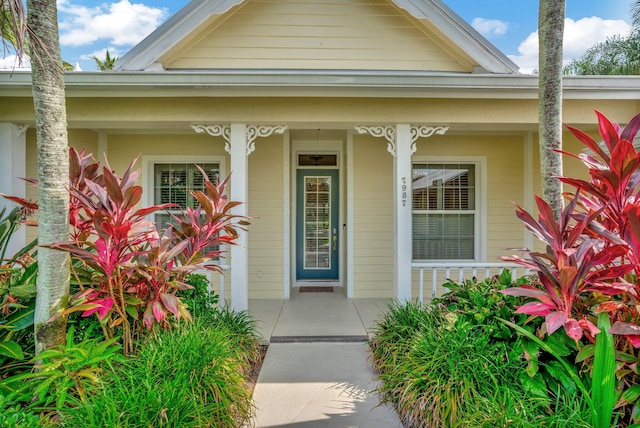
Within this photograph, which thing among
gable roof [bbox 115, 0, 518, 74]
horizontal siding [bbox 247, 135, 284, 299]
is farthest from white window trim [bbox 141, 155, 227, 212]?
gable roof [bbox 115, 0, 518, 74]

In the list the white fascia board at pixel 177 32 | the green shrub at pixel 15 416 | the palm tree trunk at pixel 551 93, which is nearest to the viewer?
the green shrub at pixel 15 416

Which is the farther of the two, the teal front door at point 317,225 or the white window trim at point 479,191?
the teal front door at point 317,225

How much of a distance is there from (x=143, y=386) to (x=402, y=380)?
179 cm

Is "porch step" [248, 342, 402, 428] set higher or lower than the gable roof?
lower

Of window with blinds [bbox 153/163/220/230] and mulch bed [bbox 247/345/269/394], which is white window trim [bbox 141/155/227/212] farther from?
mulch bed [bbox 247/345/269/394]

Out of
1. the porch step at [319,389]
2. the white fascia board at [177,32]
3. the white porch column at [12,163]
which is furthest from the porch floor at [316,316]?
the white fascia board at [177,32]

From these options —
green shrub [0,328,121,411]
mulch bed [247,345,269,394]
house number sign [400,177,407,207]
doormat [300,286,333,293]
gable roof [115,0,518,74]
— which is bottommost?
mulch bed [247,345,269,394]

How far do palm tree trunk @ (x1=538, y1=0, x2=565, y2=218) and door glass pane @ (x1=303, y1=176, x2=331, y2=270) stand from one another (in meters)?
4.17

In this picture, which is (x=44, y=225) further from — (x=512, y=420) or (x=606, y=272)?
(x=606, y=272)

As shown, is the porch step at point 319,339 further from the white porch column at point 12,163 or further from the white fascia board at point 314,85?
the white porch column at point 12,163

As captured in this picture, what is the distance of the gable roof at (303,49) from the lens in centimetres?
547

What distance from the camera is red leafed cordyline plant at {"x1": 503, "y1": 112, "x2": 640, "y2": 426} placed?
6.51 ft

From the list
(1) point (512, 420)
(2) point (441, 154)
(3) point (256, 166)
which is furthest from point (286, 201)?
(1) point (512, 420)

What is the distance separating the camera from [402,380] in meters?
2.71
